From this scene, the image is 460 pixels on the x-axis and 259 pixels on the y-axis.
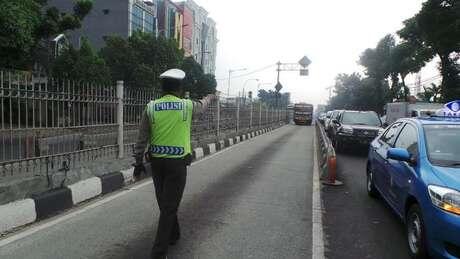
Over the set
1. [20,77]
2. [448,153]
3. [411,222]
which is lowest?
[411,222]

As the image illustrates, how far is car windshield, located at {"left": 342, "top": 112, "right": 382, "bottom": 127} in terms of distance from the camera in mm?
18969

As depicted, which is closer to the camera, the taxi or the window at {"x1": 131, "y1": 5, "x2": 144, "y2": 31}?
the taxi

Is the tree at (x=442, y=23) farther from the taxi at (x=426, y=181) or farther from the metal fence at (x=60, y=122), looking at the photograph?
the taxi at (x=426, y=181)

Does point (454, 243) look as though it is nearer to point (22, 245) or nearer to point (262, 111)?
point (22, 245)

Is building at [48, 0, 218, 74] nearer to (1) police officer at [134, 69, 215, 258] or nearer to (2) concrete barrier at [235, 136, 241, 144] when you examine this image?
(2) concrete barrier at [235, 136, 241, 144]

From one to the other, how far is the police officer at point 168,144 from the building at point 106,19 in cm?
5934

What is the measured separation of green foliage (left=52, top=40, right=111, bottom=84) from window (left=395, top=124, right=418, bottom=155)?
30442 mm

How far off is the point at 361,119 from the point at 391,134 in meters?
11.4

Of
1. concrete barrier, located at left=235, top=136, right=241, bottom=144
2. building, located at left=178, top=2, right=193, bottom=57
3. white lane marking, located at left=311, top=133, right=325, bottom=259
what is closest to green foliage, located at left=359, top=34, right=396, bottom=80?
building, located at left=178, top=2, right=193, bottom=57

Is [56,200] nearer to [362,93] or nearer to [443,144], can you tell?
[443,144]

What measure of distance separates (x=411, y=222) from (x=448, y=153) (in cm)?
101

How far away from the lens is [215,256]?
216 inches

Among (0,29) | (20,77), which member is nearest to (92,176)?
(20,77)

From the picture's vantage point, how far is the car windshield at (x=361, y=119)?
62.2 feet
